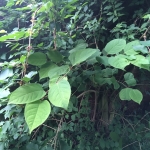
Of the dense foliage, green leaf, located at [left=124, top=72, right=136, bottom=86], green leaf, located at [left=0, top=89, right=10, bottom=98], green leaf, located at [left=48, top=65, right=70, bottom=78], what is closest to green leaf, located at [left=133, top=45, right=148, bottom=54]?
the dense foliage

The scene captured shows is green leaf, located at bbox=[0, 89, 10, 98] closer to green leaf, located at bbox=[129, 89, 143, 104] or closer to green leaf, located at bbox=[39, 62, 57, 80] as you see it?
green leaf, located at bbox=[39, 62, 57, 80]

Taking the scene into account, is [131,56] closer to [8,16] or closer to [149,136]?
[149,136]

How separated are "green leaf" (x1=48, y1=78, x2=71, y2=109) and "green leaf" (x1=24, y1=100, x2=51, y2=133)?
0.03m

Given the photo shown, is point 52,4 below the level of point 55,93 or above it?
above

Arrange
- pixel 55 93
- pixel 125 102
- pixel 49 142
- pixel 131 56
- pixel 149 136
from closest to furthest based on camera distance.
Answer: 1. pixel 55 93
2. pixel 131 56
3. pixel 49 142
4. pixel 149 136
5. pixel 125 102

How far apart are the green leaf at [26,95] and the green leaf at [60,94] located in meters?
0.03

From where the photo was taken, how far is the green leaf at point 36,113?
41 centimetres

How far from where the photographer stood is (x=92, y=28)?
0.90 metres

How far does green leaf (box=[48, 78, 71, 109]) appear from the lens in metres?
0.41

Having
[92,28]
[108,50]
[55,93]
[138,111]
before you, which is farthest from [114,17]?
[55,93]

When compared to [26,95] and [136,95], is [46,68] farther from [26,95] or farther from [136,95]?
[136,95]

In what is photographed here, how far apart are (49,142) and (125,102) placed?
1.75ft

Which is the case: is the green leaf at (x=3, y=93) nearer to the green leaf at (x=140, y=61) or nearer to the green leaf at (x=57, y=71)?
the green leaf at (x=57, y=71)

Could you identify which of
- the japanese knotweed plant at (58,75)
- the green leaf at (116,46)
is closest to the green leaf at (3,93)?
the japanese knotweed plant at (58,75)
